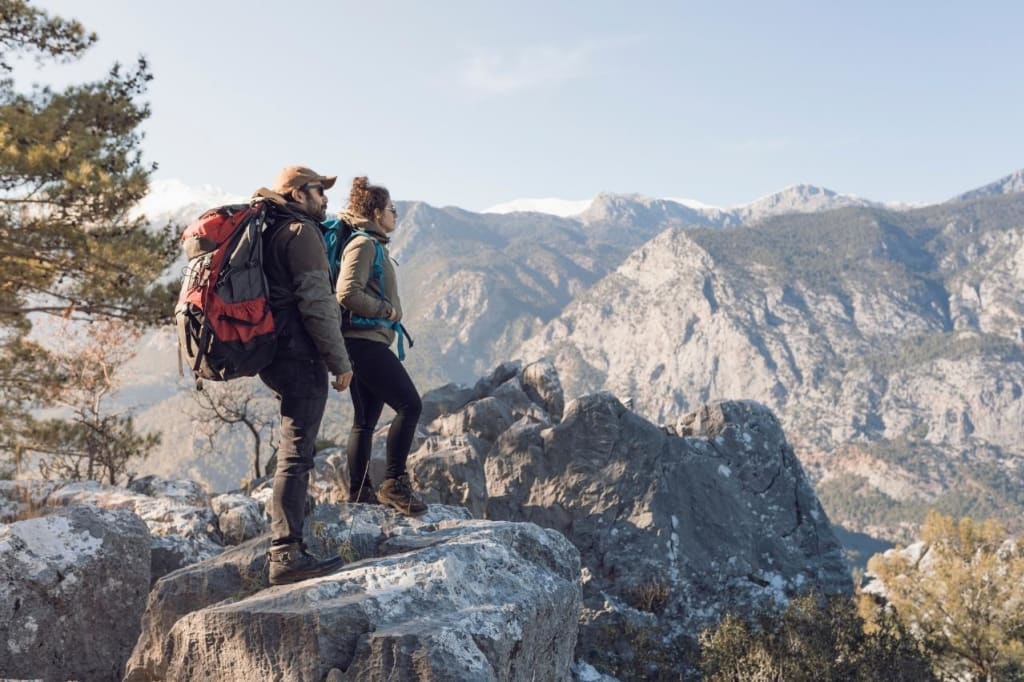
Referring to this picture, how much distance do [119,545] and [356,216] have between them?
3507 millimetres

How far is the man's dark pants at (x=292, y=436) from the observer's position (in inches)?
184

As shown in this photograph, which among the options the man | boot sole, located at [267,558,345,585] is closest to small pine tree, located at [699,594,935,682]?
boot sole, located at [267,558,345,585]

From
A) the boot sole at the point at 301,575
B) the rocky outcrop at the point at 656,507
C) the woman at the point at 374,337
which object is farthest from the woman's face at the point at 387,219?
the rocky outcrop at the point at 656,507

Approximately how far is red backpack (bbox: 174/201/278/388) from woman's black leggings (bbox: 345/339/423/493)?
4.73 feet

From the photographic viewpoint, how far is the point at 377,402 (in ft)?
20.2

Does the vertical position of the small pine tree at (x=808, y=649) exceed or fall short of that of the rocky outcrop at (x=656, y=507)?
it falls short

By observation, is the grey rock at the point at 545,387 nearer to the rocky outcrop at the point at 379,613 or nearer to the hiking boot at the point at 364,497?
the hiking boot at the point at 364,497

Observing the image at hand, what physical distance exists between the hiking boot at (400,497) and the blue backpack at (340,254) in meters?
1.32

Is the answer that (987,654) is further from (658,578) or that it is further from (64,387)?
(64,387)

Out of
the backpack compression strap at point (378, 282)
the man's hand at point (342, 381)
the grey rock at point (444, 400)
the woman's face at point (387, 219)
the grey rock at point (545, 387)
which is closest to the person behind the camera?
the man's hand at point (342, 381)

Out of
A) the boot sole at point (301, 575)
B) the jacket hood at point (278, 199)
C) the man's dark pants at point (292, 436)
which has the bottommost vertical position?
the boot sole at point (301, 575)

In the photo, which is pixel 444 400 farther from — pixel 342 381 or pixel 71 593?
pixel 342 381

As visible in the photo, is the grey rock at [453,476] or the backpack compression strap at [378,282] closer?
the backpack compression strap at [378,282]

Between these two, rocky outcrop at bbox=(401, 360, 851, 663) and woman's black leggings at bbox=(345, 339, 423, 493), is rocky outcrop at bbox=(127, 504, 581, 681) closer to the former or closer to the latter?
woman's black leggings at bbox=(345, 339, 423, 493)
